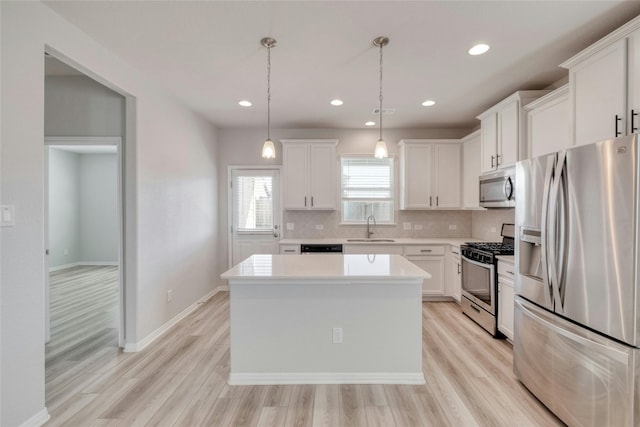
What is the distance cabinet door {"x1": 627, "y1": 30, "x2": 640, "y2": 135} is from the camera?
1.91 m

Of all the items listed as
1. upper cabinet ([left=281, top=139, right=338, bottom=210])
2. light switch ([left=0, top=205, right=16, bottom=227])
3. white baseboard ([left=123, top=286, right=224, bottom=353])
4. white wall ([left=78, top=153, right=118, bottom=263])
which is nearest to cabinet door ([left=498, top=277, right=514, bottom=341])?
upper cabinet ([left=281, top=139, right=338, bottom=210])

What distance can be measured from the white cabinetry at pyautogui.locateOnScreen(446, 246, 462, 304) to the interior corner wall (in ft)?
26.0

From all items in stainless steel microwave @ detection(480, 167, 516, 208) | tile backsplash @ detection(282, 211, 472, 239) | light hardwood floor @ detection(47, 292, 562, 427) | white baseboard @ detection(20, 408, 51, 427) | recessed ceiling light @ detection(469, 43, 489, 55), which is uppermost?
recessed ceiling light @ detection(469, 43, 489, 55)

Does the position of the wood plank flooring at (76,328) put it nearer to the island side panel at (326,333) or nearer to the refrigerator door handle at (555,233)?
the island side panel at (326,333)

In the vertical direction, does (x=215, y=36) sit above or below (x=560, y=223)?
above

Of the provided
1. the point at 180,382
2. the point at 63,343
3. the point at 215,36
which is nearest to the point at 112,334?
the point at 63,343

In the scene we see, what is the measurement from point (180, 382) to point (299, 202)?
291 cm

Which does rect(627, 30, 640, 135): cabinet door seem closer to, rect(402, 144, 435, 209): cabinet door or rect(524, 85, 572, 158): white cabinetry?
rect(524, 85, 572, 158): white cabinetry

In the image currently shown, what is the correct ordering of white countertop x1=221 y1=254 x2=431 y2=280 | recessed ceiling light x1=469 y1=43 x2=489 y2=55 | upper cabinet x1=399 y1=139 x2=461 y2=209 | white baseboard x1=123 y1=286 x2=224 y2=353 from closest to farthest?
white countertop x1=221 y1=254 x2=431 y2=280 < recessed ceiling light x1=469 y1=43 x2=489 y2=55 < white baseboard x1=123 y1=286 x2=224 y2=353 < upper cabinet x1=399 y1=139 x2=461 y2=209

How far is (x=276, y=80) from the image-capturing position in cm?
319

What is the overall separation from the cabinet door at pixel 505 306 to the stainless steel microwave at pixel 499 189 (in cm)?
86

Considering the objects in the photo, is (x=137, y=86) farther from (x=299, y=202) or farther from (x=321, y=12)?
(x=299, y=202)

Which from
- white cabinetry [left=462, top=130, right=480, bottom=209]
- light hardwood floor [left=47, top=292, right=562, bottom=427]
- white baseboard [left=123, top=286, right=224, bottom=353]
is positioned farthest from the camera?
white cabinetry [left=462, top=130, right=480, bottom=209]

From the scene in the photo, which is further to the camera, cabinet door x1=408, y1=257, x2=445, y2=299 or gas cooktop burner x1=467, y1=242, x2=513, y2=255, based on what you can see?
cabinet door x1=408, y1=257, x2=445, y2=299
